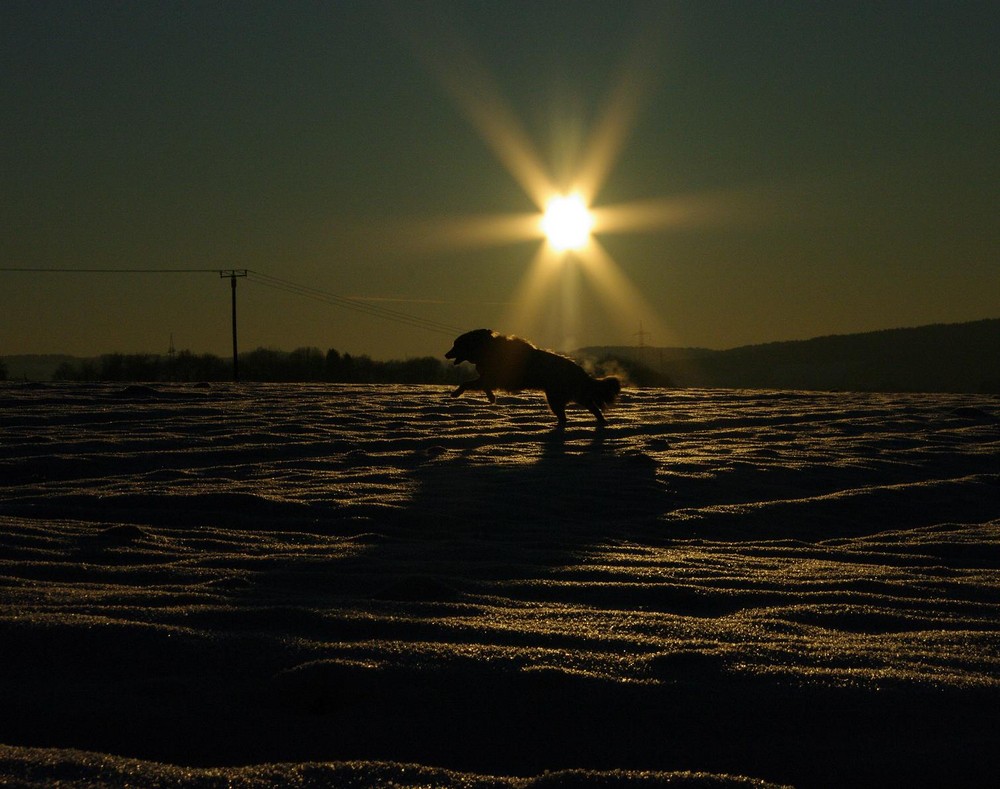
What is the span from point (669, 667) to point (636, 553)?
7.87 feet

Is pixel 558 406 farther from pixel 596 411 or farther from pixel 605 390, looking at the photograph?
pixel 605 390

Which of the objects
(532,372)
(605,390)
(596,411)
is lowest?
(596,411)

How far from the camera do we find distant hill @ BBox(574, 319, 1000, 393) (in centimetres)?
9025

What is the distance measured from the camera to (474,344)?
13.0m

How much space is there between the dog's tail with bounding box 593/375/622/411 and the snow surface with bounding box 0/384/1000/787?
10.6 ft

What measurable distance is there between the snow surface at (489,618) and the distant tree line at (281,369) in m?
24.2

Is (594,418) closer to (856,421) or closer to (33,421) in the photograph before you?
(856,421)

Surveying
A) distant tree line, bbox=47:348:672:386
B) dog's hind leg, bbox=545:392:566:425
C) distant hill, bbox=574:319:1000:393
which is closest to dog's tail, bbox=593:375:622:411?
dog's hind leg, bbox=545:392:566:425

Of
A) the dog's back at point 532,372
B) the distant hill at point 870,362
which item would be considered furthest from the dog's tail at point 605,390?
the distant hill at point 870,362

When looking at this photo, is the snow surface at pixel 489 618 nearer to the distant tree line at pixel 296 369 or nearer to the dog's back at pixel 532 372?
the dog's back at pixel 532 372

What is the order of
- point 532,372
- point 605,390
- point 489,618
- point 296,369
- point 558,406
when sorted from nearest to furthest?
point 489,618 < point 558,406 < point 532,372 < point 605,390 < point 296,369

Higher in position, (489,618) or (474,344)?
(474,344)

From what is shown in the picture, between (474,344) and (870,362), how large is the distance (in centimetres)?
9317

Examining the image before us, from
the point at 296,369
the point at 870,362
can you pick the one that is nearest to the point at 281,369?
the point at 296,369
